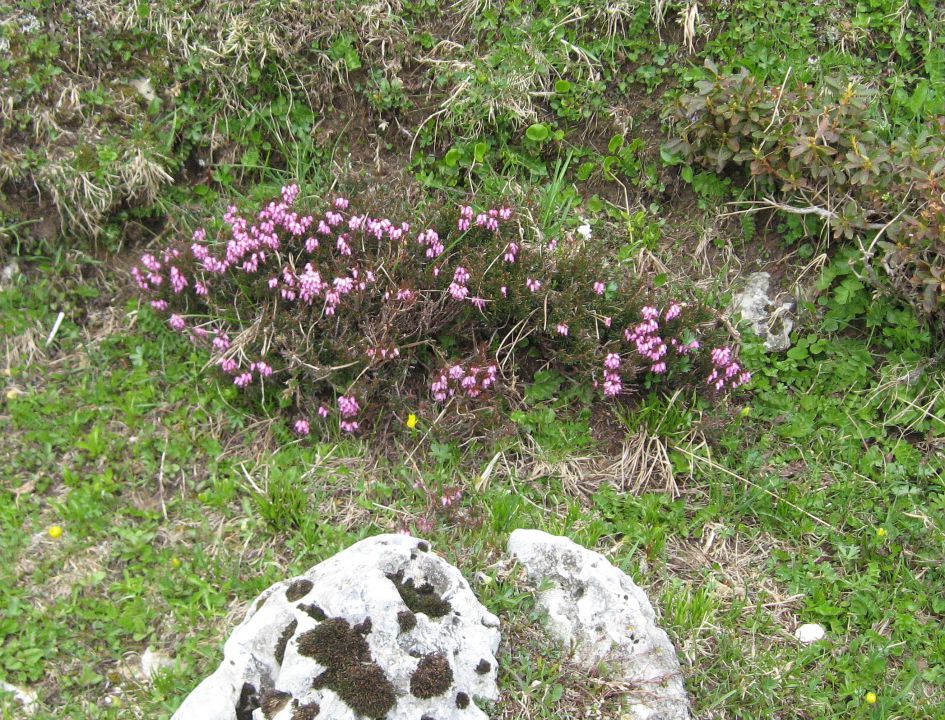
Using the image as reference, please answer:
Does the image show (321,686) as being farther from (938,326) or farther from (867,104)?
(867,104)

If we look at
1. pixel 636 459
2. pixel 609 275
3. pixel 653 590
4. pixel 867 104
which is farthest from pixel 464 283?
pixel 867 104

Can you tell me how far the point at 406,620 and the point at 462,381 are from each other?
156 centimetres

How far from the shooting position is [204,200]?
4.98 metres

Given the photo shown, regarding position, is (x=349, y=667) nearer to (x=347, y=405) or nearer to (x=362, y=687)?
(x=362, y=687)

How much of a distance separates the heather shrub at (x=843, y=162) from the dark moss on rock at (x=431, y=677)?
10.4 ft

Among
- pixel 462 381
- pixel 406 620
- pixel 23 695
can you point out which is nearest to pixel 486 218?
pixel 462 381

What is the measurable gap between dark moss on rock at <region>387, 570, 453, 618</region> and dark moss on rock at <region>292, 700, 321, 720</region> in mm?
483

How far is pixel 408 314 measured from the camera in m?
4.23

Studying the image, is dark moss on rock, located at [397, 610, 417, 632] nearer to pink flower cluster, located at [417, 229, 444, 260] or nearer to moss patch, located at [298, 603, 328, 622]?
moss patch, located at [298, 603, 328, 622]

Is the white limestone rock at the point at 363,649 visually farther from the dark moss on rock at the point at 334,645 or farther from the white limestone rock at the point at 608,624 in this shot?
the white limestone rock at the point at 608,624

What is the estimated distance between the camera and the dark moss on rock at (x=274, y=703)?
2.66m

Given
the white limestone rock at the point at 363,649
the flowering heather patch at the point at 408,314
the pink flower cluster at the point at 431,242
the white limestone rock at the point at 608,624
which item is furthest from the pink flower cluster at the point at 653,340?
the white limestone rock at the point at 363,649

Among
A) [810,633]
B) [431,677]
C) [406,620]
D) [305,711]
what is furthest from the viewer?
A: [810,633]

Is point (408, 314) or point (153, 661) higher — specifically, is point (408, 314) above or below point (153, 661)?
above
